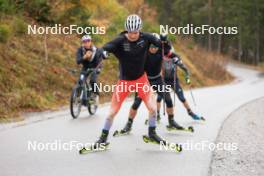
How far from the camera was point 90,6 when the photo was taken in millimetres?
19547

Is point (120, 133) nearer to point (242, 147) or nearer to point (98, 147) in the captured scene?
point (98, 147)

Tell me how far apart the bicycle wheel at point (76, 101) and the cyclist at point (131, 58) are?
4.22m

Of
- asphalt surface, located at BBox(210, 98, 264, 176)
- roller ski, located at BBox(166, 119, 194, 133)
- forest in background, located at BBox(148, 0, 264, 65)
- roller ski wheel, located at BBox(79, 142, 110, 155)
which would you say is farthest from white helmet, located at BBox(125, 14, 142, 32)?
forest in background, located at BBox(148, 0, 264, 65)

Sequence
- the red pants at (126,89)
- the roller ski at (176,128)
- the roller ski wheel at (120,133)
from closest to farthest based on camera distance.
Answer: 1. the red pants at (126,89)
2. the roller ski wheel at (120,133)
3. the roller ski at (176,128)

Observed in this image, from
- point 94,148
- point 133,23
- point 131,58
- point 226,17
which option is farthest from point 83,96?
point 226,17

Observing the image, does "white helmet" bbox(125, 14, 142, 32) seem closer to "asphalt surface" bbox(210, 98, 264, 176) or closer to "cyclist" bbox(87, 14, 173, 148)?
"cyclist" bbox(87, 14, 173, 148)

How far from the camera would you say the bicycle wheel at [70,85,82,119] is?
13.3 metres

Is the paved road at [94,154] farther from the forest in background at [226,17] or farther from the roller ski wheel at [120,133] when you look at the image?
the forest in background at [226,17]

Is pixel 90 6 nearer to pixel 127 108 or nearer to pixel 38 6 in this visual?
pixel 38 6

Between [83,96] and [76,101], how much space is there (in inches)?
14.4

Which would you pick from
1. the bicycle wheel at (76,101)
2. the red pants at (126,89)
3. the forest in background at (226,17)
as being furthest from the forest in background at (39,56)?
the forest in background at (226,17)

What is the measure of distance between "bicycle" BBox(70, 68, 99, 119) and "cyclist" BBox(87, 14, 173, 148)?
4221 millimetres

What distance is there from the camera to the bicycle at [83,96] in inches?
526

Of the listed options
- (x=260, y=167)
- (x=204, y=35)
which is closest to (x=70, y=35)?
(x=260, y=167)
